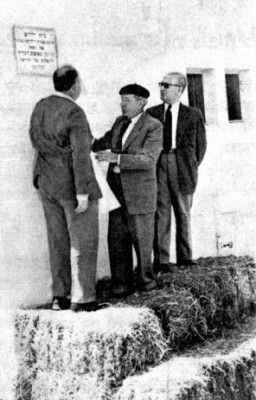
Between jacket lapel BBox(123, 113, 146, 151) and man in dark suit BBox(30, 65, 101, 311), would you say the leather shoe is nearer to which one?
man in dark suit BBox(30, 65, 101, 311)

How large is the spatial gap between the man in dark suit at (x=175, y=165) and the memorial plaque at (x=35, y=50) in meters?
1.08

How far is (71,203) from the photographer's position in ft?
17.1

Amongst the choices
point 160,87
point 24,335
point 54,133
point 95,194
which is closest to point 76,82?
point 54,133

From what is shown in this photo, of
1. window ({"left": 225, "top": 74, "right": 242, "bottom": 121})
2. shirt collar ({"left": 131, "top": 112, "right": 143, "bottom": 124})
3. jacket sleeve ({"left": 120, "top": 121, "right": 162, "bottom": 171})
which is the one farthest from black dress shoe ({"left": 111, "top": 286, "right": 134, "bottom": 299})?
window ({"left": 225, "top": 74, "right": 242, "bottom": 121})

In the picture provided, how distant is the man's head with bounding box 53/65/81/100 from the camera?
17.0ft

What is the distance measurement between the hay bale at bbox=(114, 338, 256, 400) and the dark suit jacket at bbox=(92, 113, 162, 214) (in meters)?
1.28

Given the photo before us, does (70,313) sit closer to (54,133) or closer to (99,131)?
(54,133)

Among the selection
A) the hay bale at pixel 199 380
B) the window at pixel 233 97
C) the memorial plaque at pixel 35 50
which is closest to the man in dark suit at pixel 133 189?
the memorial plaque at pixel 35 50

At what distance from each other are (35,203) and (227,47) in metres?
2.81

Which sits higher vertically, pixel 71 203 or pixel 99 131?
pixel 99 131

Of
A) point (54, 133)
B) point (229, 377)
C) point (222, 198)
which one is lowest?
point (229, 377)

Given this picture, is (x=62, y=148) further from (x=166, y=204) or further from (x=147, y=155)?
(x=166, y=204)

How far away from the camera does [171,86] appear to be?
627 centimetres

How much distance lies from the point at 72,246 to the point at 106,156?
0.76 meters
